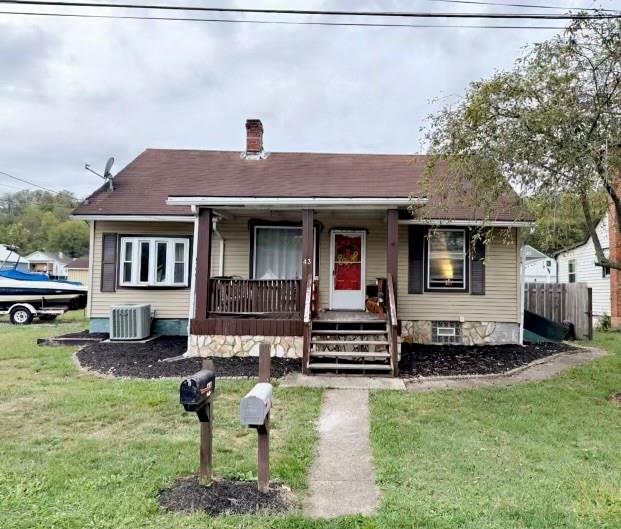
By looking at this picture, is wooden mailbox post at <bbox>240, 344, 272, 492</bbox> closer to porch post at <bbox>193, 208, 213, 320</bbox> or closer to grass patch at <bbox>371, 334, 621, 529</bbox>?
grass patch at <bbox>371, 334, 621, 529</bbox>

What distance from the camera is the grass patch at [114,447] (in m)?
2.91

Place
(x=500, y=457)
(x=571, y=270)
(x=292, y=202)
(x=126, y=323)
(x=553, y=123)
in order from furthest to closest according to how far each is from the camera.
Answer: (x=571, y=270), (x=126, y=323), (x=292, y=202), (x=553, y=123), (x=500, y=457)

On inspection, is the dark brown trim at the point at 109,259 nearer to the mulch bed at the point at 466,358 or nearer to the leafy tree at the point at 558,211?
the mulch bed at the point at 466,358

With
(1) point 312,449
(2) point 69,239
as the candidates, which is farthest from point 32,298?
(2) point 69,239

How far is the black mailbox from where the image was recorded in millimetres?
2988

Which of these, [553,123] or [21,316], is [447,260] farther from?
[21,316]

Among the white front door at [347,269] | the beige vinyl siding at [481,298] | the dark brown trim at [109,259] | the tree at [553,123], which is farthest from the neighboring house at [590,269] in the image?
the dark brown trim at [109,259]

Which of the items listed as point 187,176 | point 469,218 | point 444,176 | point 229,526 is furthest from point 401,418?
point 187,176

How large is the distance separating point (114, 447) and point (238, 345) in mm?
4309

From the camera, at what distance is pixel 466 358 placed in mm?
8484

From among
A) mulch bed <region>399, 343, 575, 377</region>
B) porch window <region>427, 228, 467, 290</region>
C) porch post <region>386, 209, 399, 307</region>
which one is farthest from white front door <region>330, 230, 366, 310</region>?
porch post <region>386, 209, 399, 307</region>

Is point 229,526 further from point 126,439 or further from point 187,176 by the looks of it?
point 187,176

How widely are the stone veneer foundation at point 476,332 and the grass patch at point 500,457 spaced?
353cm

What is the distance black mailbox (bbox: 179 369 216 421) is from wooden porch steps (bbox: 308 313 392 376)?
408 cm
